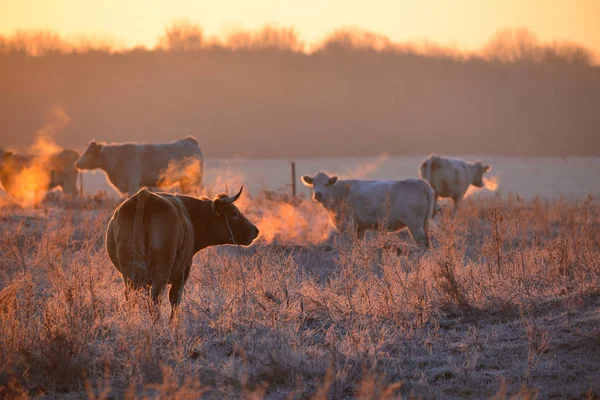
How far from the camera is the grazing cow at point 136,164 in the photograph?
65.0 feet

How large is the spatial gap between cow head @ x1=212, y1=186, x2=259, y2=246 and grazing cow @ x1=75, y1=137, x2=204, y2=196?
12.1 m

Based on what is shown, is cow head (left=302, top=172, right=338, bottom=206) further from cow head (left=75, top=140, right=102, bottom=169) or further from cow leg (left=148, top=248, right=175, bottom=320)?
cow head (left=75, top=140, right=102, bottom=169)

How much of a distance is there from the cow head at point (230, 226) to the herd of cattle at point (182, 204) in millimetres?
10

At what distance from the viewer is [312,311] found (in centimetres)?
744

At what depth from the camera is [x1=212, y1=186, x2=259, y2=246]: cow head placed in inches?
302

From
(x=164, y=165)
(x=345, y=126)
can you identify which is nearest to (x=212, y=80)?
(x=345, y=126)

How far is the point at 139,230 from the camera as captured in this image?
657cm

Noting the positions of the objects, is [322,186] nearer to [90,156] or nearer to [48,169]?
[90,156]

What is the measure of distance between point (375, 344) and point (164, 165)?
47.8 ft

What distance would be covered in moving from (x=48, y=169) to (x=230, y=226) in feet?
66.6

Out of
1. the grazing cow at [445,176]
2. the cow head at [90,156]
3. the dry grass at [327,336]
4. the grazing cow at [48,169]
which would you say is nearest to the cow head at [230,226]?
the dry grass at [327,336]

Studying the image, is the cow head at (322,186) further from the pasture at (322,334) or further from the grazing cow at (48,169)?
Answer: the grazing cow at (48,169)

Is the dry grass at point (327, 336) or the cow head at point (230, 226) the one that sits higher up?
the cow head at point (230, 226)

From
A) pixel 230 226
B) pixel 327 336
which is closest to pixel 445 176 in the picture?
pixel 230 226
